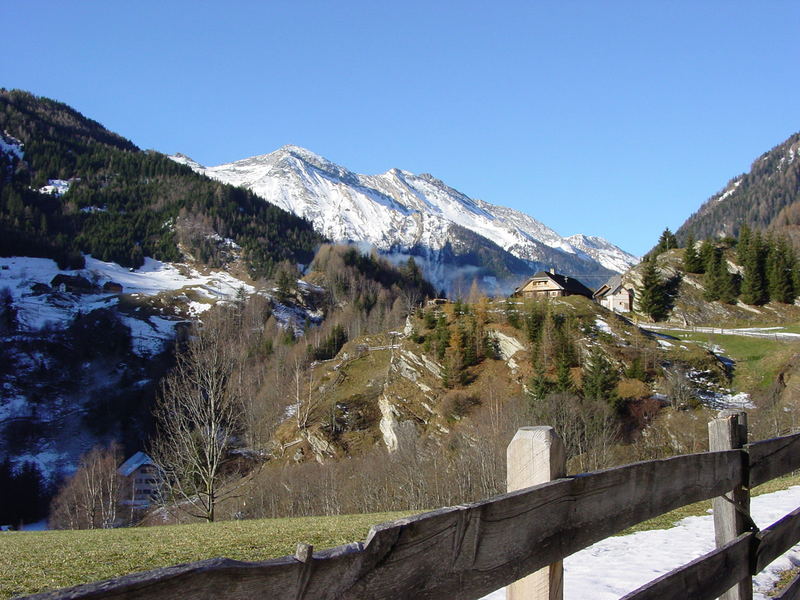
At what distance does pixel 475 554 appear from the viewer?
7.04 ft

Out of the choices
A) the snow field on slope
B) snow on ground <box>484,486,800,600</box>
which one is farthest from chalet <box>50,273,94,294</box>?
snow on ground <box>484,486,800,600</box>

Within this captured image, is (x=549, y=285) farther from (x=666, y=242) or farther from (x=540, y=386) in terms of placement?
(x=540, y=386)

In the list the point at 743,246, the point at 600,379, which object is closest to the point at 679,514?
the point at 600,379

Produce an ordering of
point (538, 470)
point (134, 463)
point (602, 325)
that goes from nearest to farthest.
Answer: point (538, 470) → point (602, 325) → point (134, 463)

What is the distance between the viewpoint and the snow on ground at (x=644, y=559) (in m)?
7.43

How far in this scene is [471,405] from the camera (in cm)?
5712

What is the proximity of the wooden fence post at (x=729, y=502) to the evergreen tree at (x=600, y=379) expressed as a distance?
4917 cm

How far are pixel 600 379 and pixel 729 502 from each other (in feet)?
169

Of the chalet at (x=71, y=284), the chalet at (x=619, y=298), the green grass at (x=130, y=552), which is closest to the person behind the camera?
the green grass at (x=130, y=552)

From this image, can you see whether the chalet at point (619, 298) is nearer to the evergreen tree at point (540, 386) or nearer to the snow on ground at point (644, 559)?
the evergreen tree at point (540, 386)

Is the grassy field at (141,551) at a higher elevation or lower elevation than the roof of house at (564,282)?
lower

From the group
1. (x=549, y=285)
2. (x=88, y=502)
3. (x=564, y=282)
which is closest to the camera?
(x=88, y=502)

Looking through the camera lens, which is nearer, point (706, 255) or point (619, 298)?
point (706, 255)

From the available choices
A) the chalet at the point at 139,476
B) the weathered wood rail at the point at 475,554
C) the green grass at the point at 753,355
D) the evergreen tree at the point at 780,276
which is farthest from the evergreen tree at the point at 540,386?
the chalet at the point at 139,476
